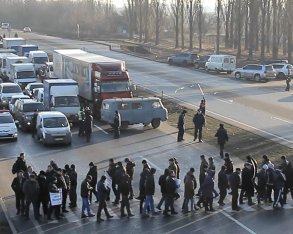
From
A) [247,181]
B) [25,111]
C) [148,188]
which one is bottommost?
[25,111]

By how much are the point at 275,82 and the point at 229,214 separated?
40977 mm

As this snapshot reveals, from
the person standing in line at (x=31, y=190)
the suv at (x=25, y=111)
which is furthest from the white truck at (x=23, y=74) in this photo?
the person standing in line at (x=31, y=190)

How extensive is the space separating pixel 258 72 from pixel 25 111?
1149 inches

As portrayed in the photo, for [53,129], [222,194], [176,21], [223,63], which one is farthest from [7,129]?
[176,21]

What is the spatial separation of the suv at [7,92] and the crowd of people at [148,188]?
21966mm

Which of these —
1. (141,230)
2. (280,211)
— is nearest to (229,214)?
(280,211)

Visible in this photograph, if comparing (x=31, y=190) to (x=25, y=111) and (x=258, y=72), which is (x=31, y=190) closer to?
(x=25, y=111)

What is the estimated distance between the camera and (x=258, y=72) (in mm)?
59375

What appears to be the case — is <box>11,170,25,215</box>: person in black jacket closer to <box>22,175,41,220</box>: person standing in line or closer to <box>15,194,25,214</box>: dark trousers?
<box>15,194,25,214</box>: dark trousers

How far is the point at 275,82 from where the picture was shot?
59469 millimetres

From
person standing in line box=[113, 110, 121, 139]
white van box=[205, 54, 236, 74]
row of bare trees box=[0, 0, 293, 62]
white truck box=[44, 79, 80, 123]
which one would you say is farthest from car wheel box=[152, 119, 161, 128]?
row of bare trees box=[0, 0, 293, 62]

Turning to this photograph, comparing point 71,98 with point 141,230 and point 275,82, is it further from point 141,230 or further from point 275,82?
point 275,82

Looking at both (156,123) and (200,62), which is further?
(200,62)

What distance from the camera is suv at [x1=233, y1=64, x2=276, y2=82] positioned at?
5919cm
